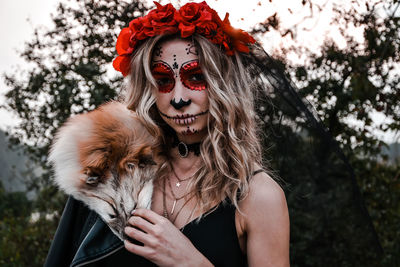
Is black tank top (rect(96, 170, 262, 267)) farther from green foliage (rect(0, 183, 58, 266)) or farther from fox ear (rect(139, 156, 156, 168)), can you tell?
green foliage (rect(0, 183, 58, 266))

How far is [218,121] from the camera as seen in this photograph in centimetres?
200

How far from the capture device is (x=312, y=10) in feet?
9.70

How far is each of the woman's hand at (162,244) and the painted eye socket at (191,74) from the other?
0.68 m

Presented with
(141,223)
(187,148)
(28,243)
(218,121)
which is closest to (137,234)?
(141,223)

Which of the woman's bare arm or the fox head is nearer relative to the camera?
the woman's bare arm

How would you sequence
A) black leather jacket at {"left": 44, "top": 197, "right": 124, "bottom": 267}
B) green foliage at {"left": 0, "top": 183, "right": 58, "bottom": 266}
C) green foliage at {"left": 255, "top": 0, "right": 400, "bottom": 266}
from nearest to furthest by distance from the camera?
1. black leather jacket at {"left": 44, "top": 197, "right": 124, "bottom": 267}
2. green foliage at {"left": 255, "top": 0, "right": 400, "bottom": 266}
3. green foliage at {"left": 0, "top": 183, "right": 58, "bottom": 266}

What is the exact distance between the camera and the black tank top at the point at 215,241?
1.85m

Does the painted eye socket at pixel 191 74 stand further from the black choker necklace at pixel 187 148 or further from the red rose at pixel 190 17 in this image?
the black choker necklace at pixel 187 148

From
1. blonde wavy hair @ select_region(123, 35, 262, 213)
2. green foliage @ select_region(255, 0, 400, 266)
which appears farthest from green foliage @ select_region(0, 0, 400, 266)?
blonde wavy hair @ select_region(123, 35, 262, 213)

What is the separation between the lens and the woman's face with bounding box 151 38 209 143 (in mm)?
2000

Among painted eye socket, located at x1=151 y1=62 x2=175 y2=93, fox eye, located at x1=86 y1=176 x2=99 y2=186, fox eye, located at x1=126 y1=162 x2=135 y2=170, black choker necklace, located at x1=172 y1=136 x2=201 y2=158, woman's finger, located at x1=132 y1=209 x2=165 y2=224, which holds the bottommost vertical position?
woman's finger, located at x1=132 y1=209 x2=165 y2=224

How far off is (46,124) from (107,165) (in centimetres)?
282

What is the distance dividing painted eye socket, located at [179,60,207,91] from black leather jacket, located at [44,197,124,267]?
0.81m

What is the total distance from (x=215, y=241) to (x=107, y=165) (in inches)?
25.6
